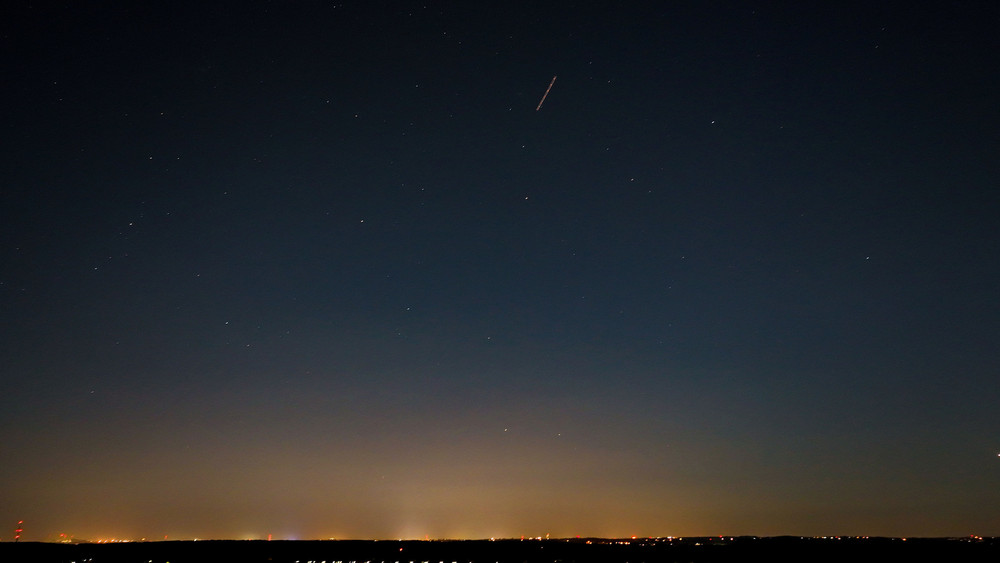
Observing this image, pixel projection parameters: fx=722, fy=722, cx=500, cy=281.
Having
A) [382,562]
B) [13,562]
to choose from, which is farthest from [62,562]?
[382,562]

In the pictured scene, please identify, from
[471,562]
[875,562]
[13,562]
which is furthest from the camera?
[875,562]

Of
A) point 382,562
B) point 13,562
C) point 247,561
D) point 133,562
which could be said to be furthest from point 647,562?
point 13,562

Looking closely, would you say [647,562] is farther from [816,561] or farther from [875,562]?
[875,562]

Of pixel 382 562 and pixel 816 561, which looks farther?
pixel 816 561

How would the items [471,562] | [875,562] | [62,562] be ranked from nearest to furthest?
[62,562] → [471,562] → [875,562]

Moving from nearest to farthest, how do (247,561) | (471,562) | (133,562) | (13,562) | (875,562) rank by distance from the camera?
(13,562)
(133,562)
(247,561)
(471,562)
(875,562)

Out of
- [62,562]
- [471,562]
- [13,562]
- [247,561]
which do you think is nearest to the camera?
[13,562]

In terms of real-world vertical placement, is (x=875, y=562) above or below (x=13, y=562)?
below

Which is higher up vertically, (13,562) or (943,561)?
(13,562)

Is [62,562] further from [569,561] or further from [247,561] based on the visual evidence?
[569,561]
